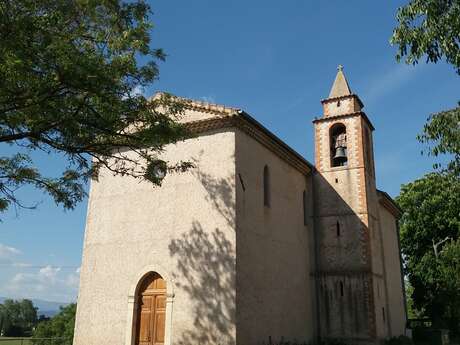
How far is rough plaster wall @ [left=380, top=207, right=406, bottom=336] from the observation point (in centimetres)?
2269

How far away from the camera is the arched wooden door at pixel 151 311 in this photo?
14.9 m

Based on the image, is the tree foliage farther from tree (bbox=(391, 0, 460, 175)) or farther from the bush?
tree (bbox=(391, 0, 460, 175))

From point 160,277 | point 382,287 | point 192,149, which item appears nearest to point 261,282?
point 160,277

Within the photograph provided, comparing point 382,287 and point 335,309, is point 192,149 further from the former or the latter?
point 382,287

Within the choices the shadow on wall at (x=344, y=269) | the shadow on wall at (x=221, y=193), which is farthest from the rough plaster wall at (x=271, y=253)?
the shadow on wall at (x=344, y=269)

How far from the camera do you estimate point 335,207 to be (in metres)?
20.7

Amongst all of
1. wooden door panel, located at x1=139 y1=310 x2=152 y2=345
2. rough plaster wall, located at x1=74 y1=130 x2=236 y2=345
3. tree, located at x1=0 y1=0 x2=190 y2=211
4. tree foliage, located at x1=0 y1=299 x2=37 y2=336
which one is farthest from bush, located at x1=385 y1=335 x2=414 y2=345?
tree foliage, located at x1=0 y1=299 x2=37 y2=336

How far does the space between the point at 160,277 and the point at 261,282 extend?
→ 3395mm

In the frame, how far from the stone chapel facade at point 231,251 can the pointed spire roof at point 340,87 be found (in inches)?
123

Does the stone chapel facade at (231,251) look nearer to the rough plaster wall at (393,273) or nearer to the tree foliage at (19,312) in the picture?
the rough plaster wall at (393,273)

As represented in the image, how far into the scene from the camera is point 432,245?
3247 cm

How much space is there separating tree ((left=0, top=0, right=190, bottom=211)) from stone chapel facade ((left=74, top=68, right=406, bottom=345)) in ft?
11.1

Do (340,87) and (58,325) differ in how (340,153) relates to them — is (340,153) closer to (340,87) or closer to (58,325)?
(340,87)

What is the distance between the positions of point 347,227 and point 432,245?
50.7ft
